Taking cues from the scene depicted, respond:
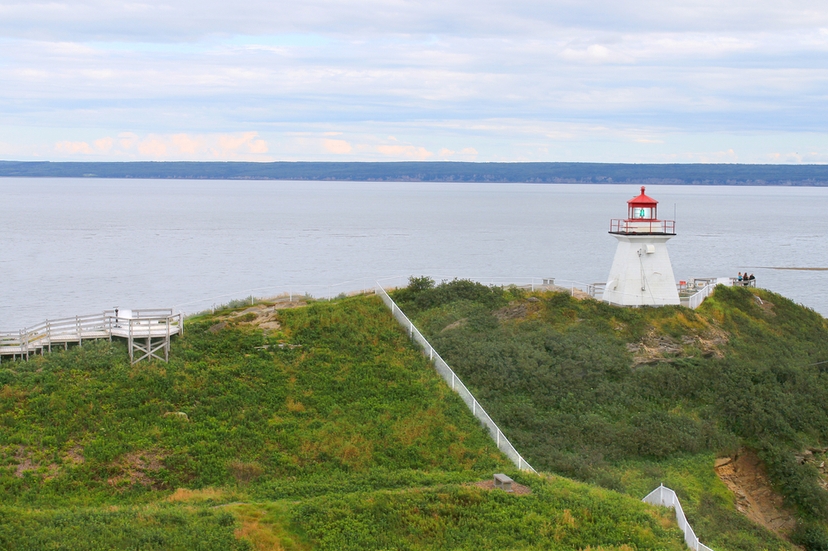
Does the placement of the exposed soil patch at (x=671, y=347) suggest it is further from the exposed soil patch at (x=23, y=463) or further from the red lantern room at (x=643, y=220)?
the exposed soil patch at (x=23, y=463)

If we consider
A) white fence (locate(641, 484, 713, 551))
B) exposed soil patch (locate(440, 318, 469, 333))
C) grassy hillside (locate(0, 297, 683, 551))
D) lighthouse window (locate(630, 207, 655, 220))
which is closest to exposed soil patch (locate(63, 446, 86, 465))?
grassy hillside (locate(0, 297, 683, 551))

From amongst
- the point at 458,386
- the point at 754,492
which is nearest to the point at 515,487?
the point at 458,386

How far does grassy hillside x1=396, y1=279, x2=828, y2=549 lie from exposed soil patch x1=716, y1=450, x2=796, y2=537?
0.33 meters

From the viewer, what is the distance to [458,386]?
26406mm

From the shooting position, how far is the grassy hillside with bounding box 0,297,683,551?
58.4ft

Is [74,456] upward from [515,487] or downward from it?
upward

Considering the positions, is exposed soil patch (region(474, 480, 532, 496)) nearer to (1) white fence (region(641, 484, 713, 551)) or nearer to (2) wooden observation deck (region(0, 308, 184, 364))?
(1) white fence (region(641, 484, 713, 551))

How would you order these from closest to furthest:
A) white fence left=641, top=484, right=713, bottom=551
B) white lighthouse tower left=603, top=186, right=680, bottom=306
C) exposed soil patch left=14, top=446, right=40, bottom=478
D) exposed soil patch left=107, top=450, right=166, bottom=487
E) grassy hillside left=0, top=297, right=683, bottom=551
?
grassy hillside left=0, top=297, right=683, bottom=551 < white fence left=641, top=484, right=713, bottom=551 < exposed soil patch left=14, top=446, right=40, bottom=478 < exposed soil patch left=107, top=450, right=166, bottom=487 < white lighthouse tower left=603, top=186, right=680, bottom=306

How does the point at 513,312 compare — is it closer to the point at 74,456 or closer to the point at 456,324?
the point at 456,324

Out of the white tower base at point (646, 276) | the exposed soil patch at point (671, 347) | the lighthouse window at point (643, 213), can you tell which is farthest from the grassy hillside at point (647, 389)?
the lighthouse window at point (643, 213)

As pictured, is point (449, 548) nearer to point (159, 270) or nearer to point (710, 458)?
point (710, 458)

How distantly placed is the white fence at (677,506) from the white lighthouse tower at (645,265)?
15.4 meters

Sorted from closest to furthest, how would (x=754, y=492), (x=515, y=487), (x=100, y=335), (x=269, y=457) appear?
(x=515, y=487), (x=269, y=457), (x=100, y=335), (x=754, y=492)

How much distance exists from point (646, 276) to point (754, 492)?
11278mm
